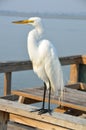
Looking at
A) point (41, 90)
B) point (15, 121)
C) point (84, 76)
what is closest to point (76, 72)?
point (84, 76)

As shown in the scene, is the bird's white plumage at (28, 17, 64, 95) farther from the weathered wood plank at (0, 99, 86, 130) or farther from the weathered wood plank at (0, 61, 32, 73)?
the weathered wood plank at (0, 61, 32, 73)

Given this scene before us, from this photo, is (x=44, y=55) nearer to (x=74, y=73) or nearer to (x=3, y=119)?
(x=3, y=119)

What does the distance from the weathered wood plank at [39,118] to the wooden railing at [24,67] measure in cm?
187

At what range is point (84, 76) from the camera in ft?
21.6

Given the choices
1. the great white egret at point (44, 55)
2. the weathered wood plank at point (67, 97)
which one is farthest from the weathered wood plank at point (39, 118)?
the weathered wood plank at point (67, 97)

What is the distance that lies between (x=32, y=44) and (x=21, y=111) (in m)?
0.91

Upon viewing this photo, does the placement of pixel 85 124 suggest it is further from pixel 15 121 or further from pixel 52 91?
pixel 52 91

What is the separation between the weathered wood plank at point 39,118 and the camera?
288 centimetres

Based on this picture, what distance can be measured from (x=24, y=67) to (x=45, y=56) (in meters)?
1.55

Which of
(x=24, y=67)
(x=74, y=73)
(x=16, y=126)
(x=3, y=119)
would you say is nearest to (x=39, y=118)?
(x=16, y=126)

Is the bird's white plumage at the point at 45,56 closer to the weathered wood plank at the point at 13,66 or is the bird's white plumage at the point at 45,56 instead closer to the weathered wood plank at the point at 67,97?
the weathered wood plank at the point at 67,97

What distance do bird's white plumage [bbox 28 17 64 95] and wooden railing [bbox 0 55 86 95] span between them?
1231 mm

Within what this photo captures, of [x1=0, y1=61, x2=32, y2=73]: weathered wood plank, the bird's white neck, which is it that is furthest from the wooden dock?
the bird's white neck

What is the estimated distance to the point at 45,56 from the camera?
3.87m
